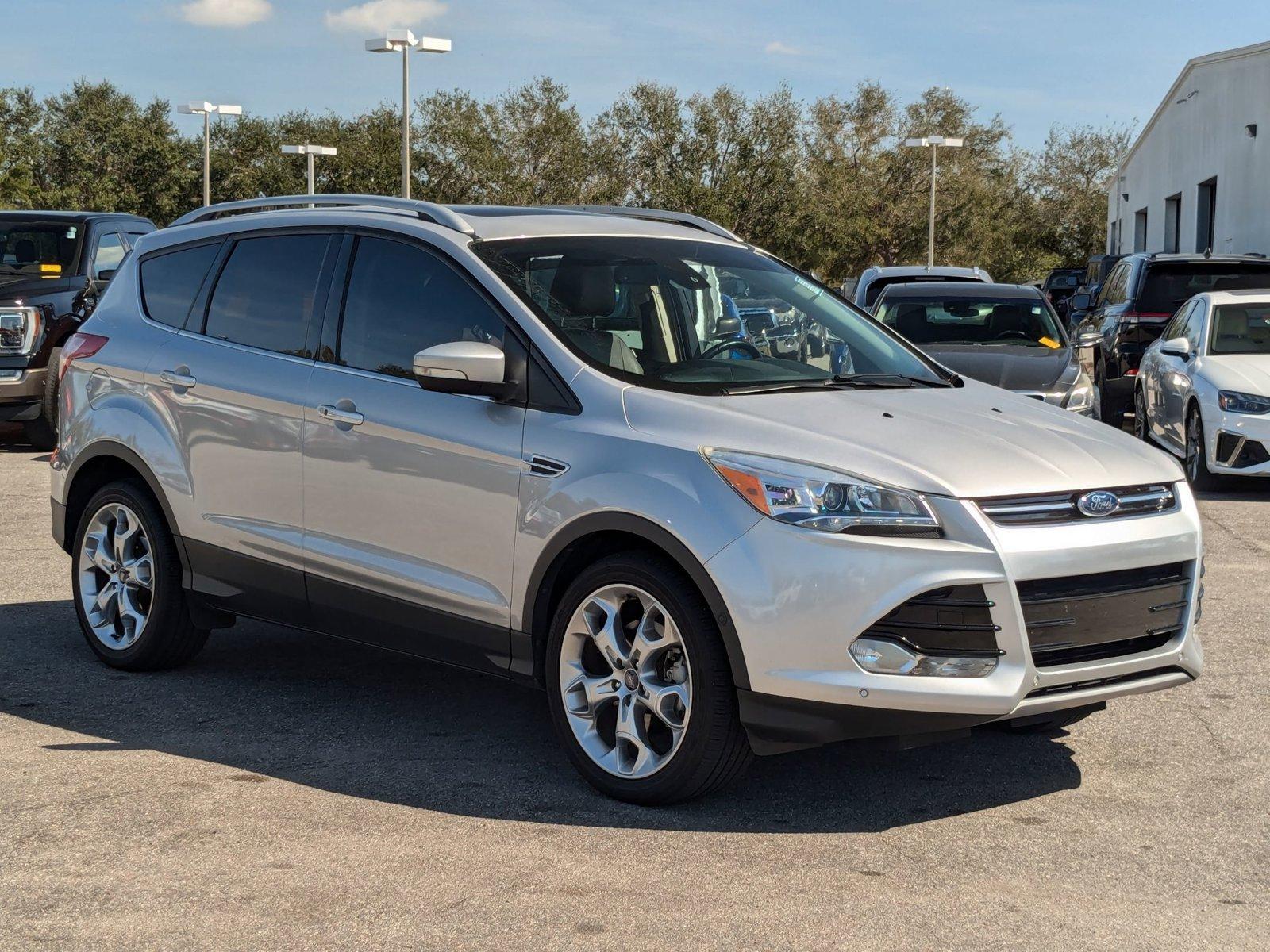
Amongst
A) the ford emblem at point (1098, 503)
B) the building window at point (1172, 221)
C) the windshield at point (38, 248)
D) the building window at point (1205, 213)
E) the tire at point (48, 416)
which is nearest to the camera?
the ford emblem at point (1098, 503)

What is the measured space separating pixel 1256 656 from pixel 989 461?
2.90 m

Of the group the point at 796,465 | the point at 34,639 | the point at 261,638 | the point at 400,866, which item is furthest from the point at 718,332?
the point at 34,639

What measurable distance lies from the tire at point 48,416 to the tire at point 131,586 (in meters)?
8.29

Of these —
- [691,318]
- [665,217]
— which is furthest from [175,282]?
[691,318]

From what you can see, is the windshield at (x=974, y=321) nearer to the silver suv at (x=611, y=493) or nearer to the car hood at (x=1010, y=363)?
the car hood at (x=1010, y=363)

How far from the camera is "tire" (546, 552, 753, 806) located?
4.59m

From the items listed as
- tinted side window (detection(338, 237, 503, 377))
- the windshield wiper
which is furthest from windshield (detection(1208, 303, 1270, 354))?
tinted side window (detection(338, 237, 503, 377))

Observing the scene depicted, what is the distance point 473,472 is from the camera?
5.14m

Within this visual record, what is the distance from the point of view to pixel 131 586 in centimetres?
660

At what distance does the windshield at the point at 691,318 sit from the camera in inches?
206

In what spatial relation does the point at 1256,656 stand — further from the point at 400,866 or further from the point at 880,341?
the point at 400,866

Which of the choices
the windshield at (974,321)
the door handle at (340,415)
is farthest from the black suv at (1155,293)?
the door handle at (340,415)

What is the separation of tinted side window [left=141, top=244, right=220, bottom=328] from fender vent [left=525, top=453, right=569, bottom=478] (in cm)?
215

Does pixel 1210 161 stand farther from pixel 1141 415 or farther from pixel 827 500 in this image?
pixel 827 500
